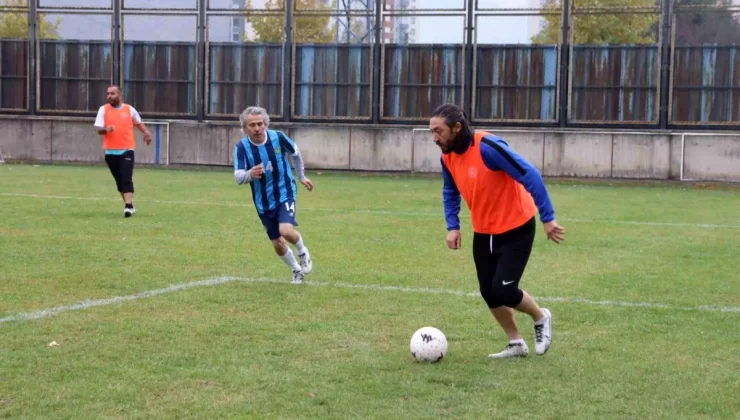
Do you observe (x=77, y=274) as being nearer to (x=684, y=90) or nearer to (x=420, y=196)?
(x=420, y=196)

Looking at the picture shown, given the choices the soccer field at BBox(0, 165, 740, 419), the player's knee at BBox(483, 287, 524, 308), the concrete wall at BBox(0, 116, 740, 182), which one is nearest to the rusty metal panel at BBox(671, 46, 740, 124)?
the concrete wall at BBox(0, 116, 740, 182)

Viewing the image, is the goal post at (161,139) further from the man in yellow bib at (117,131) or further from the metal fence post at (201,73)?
Result: the man in yellow bib at (117,131)

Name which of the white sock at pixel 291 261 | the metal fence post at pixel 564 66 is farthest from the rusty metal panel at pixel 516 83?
the white sock at pixel 291 261

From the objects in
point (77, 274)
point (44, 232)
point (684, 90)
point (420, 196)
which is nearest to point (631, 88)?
point (684, 90)

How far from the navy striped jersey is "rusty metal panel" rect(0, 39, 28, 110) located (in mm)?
23797

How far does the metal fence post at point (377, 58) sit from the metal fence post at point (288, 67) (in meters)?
2.47

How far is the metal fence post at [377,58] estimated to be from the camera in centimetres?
2991

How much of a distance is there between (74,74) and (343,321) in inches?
1010

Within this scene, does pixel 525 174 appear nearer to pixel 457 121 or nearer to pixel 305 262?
pixel 457 121

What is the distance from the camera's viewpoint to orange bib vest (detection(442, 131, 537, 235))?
7.02 m

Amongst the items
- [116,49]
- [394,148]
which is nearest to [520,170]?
[394,148]

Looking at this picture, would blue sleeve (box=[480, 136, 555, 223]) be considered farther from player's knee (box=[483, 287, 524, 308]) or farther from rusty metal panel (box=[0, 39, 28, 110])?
rusty metal panel (box=[0, 39, 28, 110])

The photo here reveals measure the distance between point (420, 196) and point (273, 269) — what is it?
10859 mm

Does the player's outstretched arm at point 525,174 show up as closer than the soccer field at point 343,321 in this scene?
No
